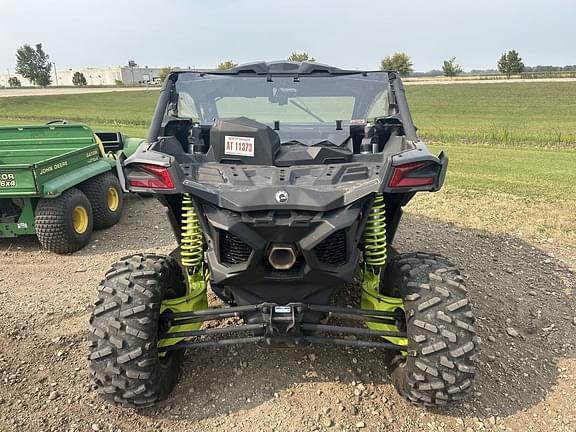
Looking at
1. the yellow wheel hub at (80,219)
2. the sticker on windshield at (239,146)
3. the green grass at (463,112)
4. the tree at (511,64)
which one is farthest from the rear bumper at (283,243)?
the tree at (511,64)

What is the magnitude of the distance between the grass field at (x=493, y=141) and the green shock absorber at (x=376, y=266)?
12.6 ft

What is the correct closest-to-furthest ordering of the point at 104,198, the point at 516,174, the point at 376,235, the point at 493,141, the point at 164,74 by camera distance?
the point at 376,235, the point at 104,198, the point at 516,174, the point at 493,141, the point at 164,74

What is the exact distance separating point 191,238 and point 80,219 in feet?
11.0

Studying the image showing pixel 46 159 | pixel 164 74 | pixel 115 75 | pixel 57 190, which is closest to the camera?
pixel 57 190

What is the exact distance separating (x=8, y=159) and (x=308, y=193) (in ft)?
18.2

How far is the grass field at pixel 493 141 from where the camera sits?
716cm

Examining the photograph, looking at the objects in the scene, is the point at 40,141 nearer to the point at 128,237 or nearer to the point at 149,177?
the point at 128,237

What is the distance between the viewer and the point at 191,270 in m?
3.21

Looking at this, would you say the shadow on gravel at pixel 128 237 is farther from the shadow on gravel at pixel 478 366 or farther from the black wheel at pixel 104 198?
the shadow on gravel at pixel 478 366

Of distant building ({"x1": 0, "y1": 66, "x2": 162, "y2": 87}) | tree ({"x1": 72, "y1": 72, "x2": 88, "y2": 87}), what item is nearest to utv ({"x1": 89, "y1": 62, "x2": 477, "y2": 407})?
tree ({"x1": 72, "y1": 72, "x2": 88, "y2": 87})

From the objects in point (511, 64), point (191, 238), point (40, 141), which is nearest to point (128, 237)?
point (40, 141)

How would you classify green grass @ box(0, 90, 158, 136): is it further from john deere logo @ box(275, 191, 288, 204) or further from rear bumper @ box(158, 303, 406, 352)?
john deere logo @ box(275, 191, 288, 204)

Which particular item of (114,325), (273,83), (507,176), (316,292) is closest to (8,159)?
(273,83)

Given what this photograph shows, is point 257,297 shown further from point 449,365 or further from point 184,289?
point 449,365
